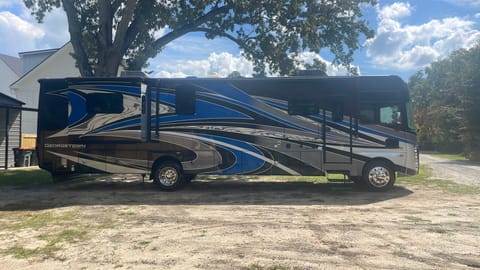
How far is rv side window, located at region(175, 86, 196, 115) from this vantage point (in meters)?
9.80

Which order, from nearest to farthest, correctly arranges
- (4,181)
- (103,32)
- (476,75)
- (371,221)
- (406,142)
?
(371,221) → (406,142) → (4,181) → (103,32) → (476,75)

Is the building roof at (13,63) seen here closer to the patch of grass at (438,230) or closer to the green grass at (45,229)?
the green grass at (45,229)

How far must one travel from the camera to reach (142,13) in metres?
15.1

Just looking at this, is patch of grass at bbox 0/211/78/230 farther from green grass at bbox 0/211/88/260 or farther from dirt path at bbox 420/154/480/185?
dirt path at bbox 420/154/480/185

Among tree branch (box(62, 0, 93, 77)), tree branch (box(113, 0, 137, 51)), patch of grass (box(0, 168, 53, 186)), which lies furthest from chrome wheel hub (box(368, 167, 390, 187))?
tree branch (box(62, 0, 93, 77))

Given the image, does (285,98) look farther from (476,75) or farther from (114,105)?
(476,75)

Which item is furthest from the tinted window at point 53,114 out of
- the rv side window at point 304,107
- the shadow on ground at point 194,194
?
the rv side window at point 304,107

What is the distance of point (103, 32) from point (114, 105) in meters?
5.80

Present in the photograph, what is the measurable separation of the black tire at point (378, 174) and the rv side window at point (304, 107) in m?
2.09

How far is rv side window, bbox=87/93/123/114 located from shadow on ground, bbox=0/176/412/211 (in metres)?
2.29

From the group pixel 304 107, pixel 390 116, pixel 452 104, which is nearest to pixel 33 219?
pixel 304 107

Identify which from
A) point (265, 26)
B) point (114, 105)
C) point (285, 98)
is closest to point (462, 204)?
point (285, 98)

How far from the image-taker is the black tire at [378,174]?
9594 mm

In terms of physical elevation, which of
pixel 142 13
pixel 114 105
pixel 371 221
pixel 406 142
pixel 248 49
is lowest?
pixel 371 221
